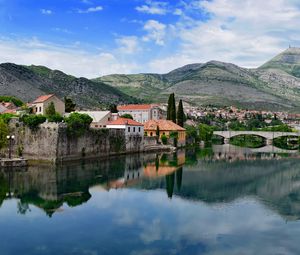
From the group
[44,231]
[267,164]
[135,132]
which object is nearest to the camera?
[44,231]

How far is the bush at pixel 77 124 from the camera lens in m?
43.8

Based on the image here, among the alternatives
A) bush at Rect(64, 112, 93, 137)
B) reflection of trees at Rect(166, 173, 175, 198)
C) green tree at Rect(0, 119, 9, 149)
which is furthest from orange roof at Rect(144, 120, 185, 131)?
green tree at Rect(0, 119, 9, 149)

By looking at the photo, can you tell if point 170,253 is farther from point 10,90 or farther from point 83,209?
point 10,90

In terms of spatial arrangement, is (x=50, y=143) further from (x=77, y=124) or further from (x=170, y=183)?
(x=170, y=183)

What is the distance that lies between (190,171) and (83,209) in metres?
19.5

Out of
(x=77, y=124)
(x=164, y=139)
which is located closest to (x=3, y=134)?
(x=77, y=124)

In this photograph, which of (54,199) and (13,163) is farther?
(13,163)

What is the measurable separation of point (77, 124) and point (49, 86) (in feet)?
427

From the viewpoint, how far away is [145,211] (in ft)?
81.6

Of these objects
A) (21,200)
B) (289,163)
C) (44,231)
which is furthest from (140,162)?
(44,231)

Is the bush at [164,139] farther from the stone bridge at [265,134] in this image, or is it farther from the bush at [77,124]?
the stone bridge at [265,134]

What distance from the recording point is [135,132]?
192ft

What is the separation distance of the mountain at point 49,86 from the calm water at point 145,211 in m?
103

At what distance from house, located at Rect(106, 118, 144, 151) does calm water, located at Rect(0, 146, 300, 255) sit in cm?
1335
